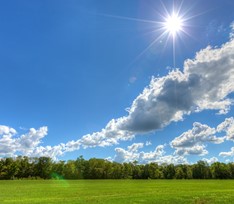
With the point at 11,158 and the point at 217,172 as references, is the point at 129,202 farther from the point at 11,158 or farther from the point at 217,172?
the point at 217,172

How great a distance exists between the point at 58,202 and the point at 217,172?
18495 centimetres

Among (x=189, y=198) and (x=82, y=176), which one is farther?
(x=82, y=176)

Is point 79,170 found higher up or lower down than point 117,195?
higher up

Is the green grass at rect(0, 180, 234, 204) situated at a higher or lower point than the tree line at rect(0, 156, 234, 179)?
lower

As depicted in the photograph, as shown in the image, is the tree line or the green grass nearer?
the green grass

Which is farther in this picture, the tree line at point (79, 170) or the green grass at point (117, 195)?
the tree line at point (79, 170)

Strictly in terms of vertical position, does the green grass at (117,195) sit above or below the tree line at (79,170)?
below

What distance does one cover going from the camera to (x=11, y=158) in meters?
151

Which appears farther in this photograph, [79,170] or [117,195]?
[79,170]

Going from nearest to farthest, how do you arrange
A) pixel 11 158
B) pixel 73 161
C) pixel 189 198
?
pixel 189 198 < pixel 11 158 < pixel 73 161

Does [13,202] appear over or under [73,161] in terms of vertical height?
under

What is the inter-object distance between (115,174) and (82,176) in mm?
22627

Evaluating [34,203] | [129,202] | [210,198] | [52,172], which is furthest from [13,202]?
[52,172]

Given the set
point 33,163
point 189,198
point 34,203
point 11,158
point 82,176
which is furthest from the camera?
point 82,176
